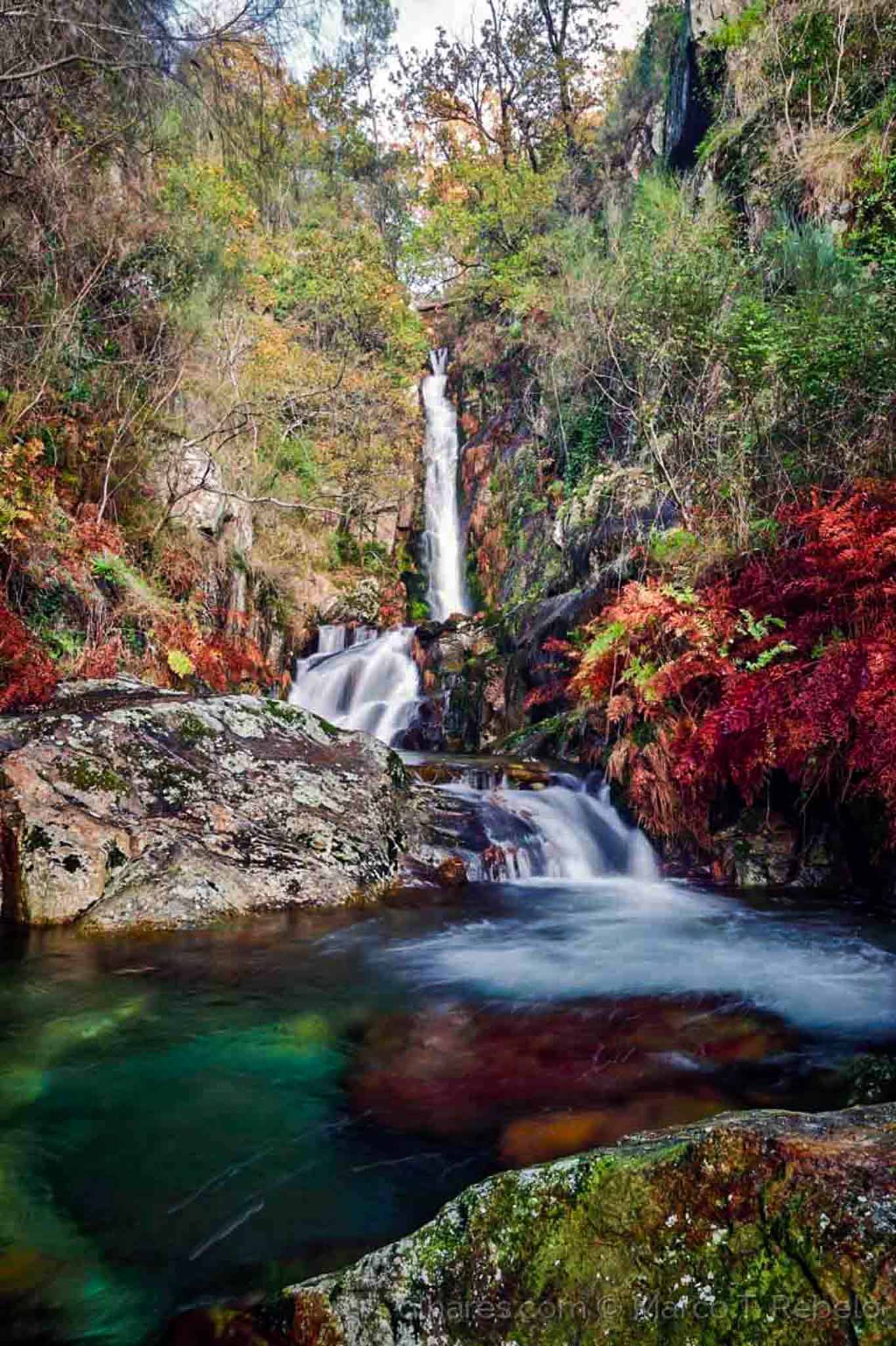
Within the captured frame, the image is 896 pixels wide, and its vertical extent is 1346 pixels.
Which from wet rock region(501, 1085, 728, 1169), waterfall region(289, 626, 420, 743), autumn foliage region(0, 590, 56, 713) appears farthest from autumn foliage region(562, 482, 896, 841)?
waterfall region(289, 626, 420, 743)

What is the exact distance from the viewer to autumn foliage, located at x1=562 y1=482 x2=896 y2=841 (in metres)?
5.66

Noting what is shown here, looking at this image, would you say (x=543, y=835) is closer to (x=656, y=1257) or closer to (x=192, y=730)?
(x=192, y=730)

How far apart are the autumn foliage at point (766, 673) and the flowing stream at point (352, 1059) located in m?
1.07

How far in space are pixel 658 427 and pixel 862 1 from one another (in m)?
5.35

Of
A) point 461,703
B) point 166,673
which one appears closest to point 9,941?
point 166,673

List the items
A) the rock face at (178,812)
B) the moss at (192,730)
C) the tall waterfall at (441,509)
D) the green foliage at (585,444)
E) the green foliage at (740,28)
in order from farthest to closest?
1. the tall waterfall at (441,509)
2. the green foliage at (585,444)
3. the green foliage at (740,28)
4. the moss at (192,730)
5. the rock face at (178,812)

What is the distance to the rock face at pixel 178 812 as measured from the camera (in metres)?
5.33

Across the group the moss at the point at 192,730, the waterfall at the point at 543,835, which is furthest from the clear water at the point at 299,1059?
the moss at the point at 192,730

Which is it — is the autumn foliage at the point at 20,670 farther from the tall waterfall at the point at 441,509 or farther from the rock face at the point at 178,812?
the tall waterfall at the point at 441,509

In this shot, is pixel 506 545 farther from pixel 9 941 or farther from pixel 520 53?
pixel 520 53

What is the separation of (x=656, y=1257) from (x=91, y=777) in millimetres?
5222

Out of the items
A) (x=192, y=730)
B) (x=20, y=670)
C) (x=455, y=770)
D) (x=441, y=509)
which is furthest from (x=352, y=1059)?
(x=441, y=509)

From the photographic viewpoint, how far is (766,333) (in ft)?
25.7

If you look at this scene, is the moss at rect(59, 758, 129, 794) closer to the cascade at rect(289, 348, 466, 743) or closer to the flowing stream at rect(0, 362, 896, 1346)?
the flowing stream at rect(0, 362, 896, 1346)
